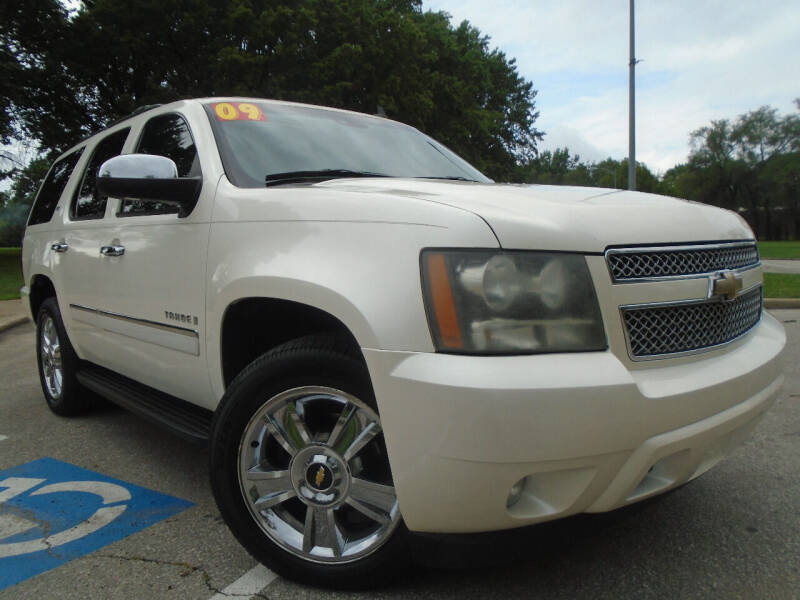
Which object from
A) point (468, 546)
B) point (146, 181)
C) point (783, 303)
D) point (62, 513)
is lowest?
point (783, 303)

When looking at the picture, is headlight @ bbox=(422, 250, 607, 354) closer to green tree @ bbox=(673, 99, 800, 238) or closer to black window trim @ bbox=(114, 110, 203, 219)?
black window trim @ bbox=(114, 110, 203, 219)

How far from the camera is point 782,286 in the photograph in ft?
34.7

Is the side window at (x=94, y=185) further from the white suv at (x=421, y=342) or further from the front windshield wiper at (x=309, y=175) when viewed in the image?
the front windshield wiper at (x=309, y=175)

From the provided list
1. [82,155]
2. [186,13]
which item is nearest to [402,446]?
[82,155]

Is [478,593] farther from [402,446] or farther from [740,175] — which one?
[740,175]

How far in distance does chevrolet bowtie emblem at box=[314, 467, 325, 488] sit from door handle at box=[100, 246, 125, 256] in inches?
61.8

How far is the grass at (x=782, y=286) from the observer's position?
939cm

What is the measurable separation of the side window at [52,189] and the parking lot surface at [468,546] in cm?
179

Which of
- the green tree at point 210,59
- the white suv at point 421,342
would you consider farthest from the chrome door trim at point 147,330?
the green tree at point 210,59

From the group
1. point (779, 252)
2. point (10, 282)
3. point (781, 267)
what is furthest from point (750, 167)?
point (10, 282)

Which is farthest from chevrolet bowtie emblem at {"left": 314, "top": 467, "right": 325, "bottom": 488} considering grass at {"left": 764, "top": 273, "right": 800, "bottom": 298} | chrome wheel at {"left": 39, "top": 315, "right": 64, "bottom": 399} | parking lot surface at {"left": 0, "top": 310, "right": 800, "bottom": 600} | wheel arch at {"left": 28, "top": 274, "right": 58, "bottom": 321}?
grass at {"left": 764, "top": 273, "right": 800, "bottom": 298}

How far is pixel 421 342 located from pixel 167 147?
196 centimetres

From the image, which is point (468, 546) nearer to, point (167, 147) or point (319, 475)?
point (319, 475)

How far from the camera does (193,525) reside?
2531 millimetres
